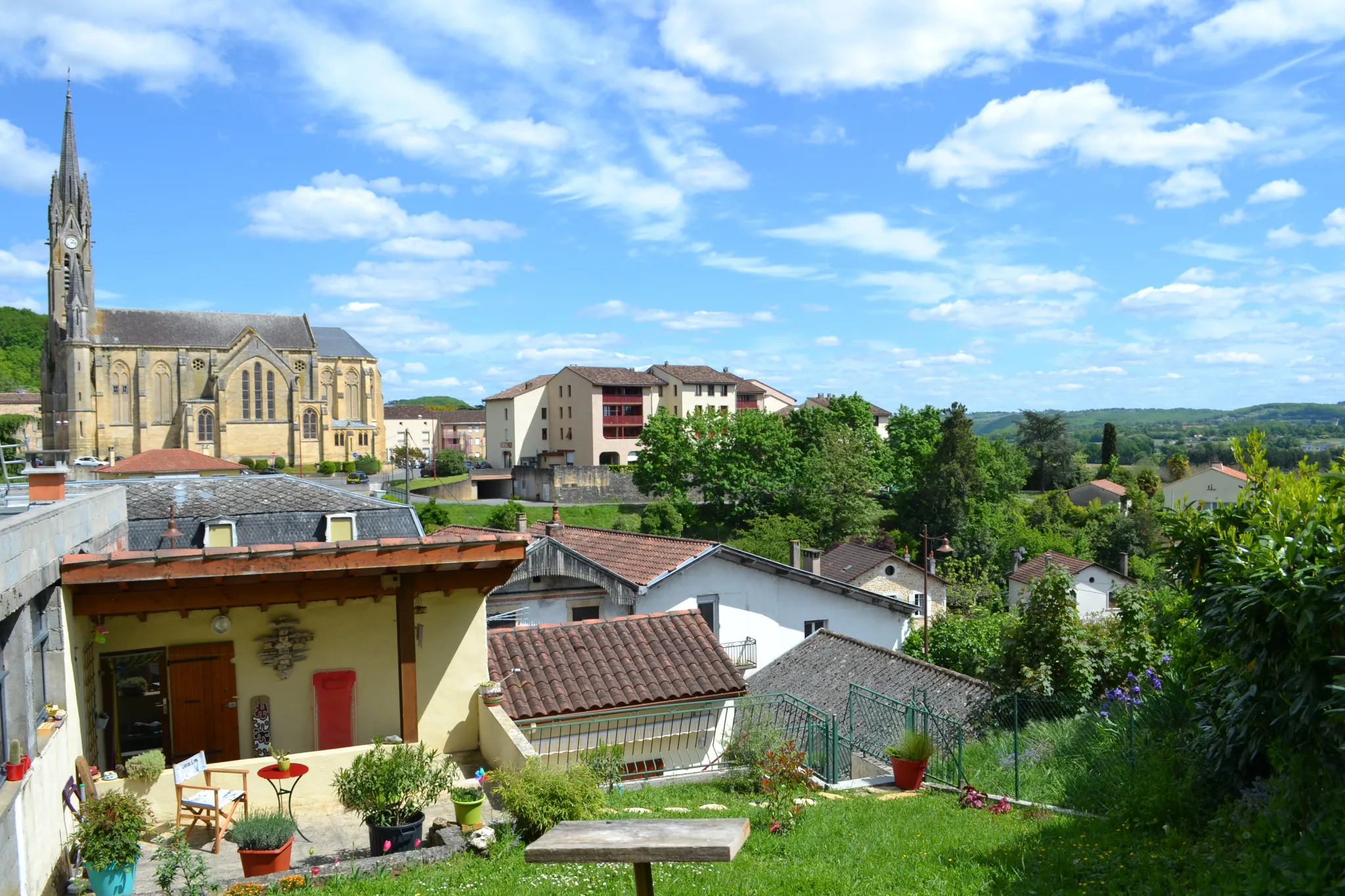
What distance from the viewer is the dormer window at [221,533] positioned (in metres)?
12.4

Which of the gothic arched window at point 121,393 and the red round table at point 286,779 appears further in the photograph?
the gothic arched window at point 121,393

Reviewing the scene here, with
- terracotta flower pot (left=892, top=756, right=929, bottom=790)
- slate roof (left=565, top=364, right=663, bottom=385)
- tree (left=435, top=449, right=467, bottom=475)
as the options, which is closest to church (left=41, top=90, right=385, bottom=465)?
tree (left=435, top=449, right=467, bottom=475)

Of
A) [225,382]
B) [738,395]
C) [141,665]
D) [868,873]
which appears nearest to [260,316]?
[225,382]

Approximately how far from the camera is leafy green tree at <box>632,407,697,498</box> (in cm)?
5800

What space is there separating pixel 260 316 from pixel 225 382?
8.97 m

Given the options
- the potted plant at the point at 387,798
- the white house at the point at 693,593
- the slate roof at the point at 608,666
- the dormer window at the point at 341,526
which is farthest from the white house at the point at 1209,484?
the potted plant at the point at 387,798

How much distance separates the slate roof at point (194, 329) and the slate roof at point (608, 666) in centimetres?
6602

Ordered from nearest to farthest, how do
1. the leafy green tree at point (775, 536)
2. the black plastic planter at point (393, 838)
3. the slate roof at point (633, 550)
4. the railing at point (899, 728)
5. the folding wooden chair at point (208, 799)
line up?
Result: the black plastic planter at point (393, 838), the folding wooden chair at point (208, 799), the railing at point (899, 728), the slate roof at point (633, 550), the leafy green tree at point (775, 536)

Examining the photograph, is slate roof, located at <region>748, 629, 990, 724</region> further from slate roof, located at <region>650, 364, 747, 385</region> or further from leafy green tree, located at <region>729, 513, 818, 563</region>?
slate roof, located at <region>650, 364, 747, 385</region>

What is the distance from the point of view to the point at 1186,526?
7.84 metres

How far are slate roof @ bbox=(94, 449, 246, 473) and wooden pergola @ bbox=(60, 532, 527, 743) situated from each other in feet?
105

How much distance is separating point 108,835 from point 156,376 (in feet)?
237

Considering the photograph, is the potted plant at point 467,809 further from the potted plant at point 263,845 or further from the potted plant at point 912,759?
the potted plant at point 912,759

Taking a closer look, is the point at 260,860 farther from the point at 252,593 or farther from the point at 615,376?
the point at 615,376
